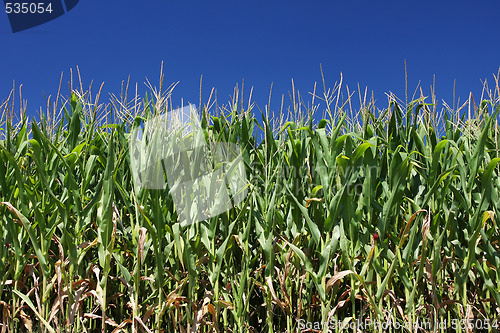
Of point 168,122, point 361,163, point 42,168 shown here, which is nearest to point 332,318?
point 361,163

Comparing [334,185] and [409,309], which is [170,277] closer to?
[334,185]

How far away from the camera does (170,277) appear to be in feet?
6.48

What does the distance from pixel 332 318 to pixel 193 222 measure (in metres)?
0.86

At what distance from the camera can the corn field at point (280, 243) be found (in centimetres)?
192

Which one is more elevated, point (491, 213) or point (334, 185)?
point (334, 185)

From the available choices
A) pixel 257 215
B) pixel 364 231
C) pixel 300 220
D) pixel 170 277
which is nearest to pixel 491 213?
pixel 364 231

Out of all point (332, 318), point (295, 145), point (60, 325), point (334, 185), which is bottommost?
point (332, 318)

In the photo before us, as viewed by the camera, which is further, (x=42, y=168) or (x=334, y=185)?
(x=334, y=185)

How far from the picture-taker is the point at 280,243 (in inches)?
85.0

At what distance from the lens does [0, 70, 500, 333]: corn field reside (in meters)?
1.92

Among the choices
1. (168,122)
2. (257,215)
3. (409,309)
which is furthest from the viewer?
(168,122)

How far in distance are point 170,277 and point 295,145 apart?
3.14 ft

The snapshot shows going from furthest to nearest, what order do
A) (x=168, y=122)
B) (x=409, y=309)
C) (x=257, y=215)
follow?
1. (x=168, y=122)
2. (x=257, y=215)
3. (x=409, y=309)

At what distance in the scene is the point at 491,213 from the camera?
1.94 meters
